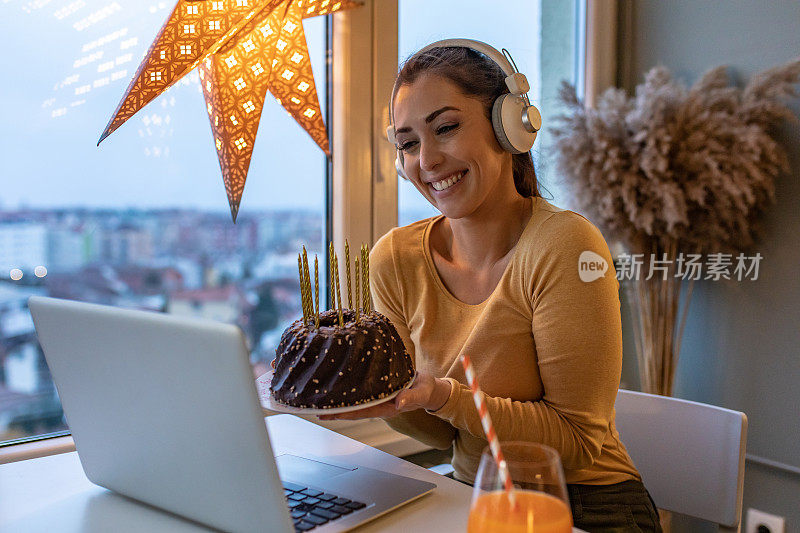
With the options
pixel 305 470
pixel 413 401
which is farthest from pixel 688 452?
pixel 305 470

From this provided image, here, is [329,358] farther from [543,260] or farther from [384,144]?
[384,144]

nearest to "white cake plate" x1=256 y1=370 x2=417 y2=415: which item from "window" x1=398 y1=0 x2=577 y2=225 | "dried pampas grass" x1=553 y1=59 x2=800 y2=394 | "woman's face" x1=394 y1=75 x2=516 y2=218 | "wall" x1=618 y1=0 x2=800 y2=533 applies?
"woman's face" x1=394 y1=75 x2=516 y2=218

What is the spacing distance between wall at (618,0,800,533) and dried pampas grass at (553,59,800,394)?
7 cm

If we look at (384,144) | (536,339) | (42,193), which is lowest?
(536,339)

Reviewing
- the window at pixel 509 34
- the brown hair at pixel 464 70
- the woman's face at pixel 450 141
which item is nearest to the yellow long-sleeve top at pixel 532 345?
the woman's face at pixel 450 141

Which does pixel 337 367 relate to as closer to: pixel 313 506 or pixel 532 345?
pixel 313 506

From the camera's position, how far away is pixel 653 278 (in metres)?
1.95

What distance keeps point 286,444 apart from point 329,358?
1.17 ft

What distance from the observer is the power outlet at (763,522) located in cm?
179

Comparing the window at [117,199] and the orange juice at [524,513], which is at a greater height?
the window at [117,199]

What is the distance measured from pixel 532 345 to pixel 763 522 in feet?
3.63

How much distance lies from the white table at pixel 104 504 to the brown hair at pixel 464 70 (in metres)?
0.64

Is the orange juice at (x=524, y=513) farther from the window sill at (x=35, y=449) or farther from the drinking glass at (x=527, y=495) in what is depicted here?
the window sill at (x=35, y=449)

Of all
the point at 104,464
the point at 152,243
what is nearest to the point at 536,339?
the point at 104,464
